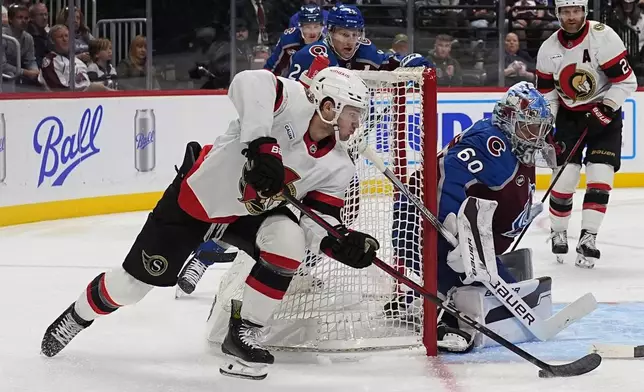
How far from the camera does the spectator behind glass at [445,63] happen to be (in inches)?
309

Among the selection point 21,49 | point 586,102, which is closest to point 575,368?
point 586,102

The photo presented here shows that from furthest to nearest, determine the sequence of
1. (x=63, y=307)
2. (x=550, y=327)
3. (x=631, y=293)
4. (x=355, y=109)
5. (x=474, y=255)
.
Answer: (x=631, y=293) < (x=63, y=307) < (x=550, y=327) < (x=474, y=255) < (x=355, y=109)

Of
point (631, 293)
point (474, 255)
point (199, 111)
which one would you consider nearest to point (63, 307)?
point (474, 255)

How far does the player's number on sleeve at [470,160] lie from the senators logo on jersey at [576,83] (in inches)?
69.9

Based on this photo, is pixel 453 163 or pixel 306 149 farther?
pixel 453 163

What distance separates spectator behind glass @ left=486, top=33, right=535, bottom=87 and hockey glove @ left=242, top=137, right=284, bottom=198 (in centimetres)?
528

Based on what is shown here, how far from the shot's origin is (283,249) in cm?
296

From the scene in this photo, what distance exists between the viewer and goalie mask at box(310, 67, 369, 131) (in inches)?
115

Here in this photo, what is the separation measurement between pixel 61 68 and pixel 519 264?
11.3 ft

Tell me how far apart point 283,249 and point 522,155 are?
2.93 ft

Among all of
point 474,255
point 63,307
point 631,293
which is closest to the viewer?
point 474,255

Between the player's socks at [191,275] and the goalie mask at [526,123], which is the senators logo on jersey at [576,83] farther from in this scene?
the player's socks at [191,275]

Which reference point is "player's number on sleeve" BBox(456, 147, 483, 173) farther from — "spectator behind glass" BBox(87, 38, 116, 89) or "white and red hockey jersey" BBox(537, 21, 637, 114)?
"spectator behind glass" BBox(87, 38, 116, 89)

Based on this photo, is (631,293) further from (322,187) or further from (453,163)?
(322,187)
